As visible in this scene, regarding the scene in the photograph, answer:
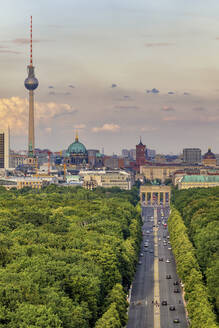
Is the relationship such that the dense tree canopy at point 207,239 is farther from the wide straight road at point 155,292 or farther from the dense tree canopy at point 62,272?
the dense tree canopy at point 62,272

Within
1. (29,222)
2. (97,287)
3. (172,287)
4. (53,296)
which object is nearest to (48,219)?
(29,222)

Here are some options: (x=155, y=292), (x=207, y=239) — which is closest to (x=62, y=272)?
(x=155, y=292)

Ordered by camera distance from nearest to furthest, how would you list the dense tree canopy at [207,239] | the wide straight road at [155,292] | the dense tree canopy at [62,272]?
the dense tree canopy at [62,272] → the wide straight road at [155,292] → the dense tree canopy at [207,239]

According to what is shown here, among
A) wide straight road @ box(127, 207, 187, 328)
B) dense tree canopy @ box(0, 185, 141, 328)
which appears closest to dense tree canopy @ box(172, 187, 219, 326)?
wide straight road @ box(127, 207, 187, 328)

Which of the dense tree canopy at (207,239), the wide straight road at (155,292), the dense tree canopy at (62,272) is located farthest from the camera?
the dense tree canopy at (207,239)

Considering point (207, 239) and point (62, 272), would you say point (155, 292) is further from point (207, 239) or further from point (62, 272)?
point (62, 272)

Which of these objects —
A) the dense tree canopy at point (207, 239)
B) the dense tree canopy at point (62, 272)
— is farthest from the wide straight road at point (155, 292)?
the dense tree canopy at point (207, 239)

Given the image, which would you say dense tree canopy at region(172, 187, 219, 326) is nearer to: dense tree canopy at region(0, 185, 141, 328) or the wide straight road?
the wide straight road
